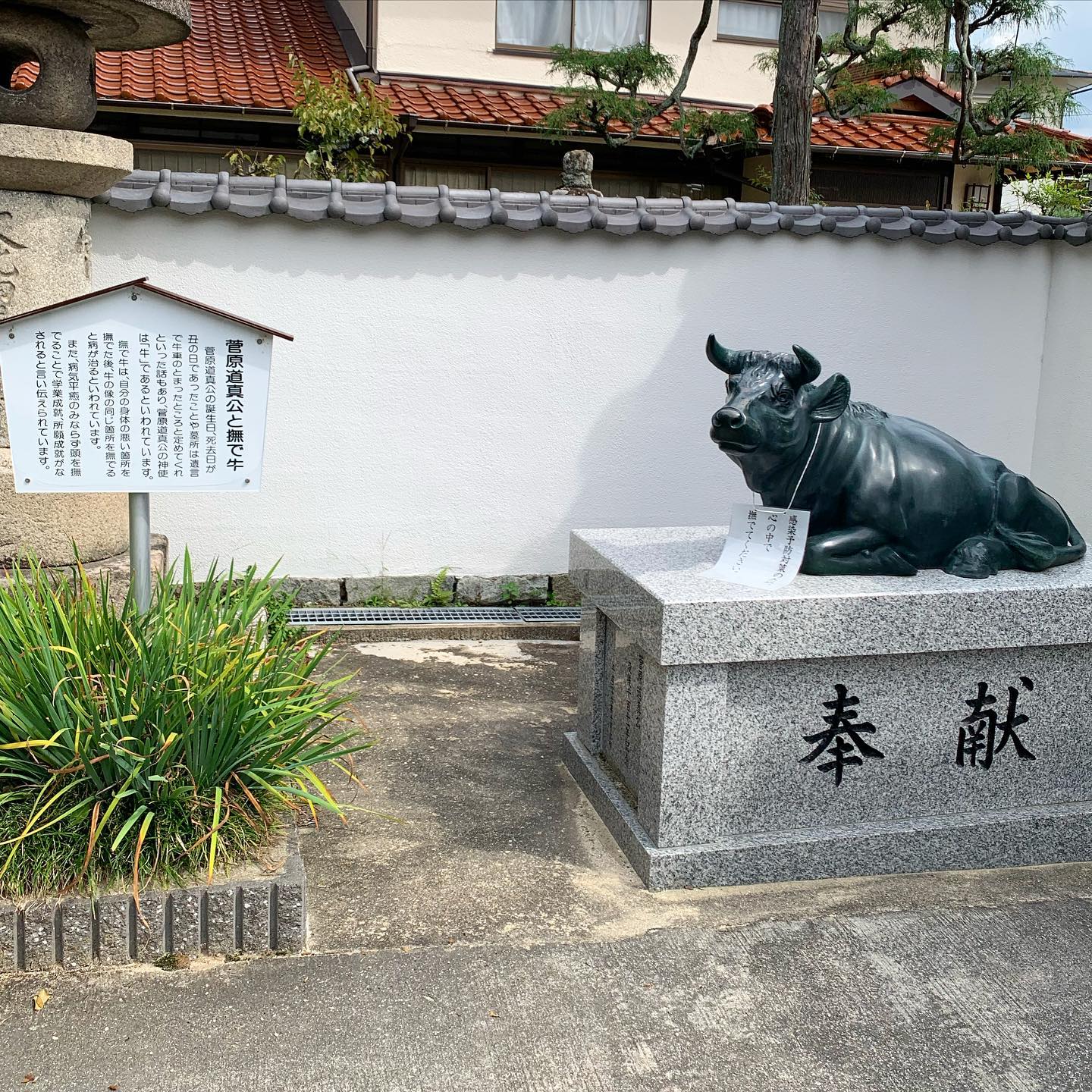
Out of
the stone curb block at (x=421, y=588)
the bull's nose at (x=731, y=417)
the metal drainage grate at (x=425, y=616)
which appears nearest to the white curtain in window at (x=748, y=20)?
the stone curb block at (x=421, y=588)

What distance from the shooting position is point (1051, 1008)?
11.6ft

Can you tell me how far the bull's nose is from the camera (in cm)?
411

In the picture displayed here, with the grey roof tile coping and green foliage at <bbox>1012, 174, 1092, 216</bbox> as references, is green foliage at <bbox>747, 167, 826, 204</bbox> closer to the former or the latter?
green foliage at <bbox>1012, 174, 1092, 216</bbox>

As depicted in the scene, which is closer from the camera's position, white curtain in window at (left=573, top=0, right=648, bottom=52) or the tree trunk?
the tree trunk

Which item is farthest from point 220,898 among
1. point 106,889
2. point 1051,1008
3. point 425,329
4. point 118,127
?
point 118,127

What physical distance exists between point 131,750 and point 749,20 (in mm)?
14407

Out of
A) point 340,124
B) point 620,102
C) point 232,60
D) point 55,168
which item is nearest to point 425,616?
point 55,168

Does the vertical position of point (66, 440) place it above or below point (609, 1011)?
above

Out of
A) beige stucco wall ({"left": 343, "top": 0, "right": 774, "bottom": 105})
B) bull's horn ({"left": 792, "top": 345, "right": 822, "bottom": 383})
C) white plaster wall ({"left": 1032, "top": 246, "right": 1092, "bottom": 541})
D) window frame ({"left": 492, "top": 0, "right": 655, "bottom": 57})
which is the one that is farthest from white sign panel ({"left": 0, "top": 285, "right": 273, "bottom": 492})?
window frame ({"left": 492, "top": 0, "right": 655, "bottom": 57})

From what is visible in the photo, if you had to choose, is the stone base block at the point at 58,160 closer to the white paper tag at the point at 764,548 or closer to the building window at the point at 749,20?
the white paper tag at the point at 764,548

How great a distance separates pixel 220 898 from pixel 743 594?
197 cm

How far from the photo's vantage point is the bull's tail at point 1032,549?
181 inches

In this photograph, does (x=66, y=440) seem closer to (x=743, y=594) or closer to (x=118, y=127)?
(x=743, y=594)

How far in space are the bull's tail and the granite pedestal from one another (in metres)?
0.06
